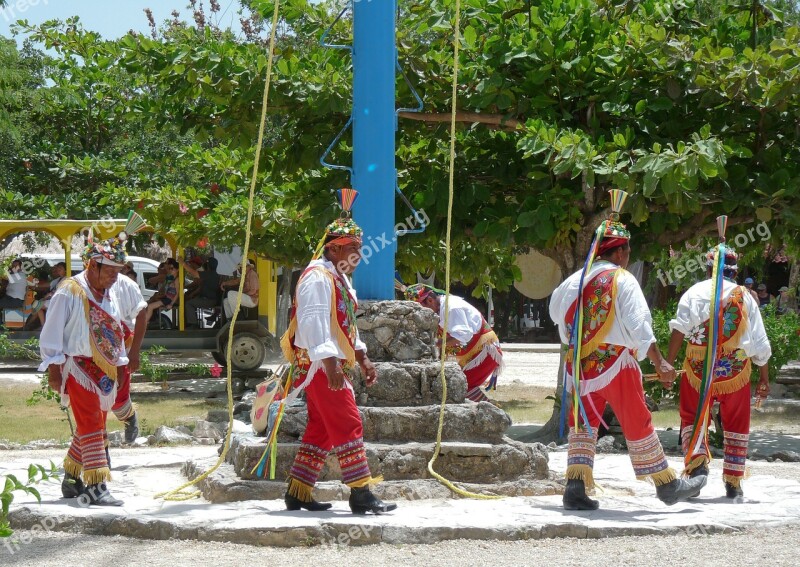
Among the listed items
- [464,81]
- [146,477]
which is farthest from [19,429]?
[464,81]

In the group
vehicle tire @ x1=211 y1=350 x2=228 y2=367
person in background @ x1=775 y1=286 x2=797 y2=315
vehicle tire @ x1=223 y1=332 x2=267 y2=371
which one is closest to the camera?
vehicle tire @ x1=223 y1=332 x2=267 y2=371

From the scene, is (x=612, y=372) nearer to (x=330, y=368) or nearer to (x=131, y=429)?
(x=330, y=368)

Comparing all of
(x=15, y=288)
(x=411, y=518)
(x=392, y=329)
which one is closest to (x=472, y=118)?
(x=392, y=329)

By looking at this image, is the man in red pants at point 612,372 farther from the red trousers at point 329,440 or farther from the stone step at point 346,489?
the red trousers at point 329,440

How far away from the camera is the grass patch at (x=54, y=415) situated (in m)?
11.0

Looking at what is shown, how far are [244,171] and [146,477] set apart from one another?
7.32 m

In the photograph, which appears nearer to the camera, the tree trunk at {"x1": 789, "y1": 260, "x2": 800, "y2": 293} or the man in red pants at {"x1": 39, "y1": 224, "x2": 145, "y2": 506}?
the man in red pants at {"x1": 39, "y1": 224, "x2": 145, "y2": 506}

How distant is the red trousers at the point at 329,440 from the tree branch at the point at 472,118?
15.5 ft

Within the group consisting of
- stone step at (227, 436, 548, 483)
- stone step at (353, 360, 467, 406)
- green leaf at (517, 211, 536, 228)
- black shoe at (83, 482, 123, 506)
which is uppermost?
green leaf at (517, 211, 536, 228)

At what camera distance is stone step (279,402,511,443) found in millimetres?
6801

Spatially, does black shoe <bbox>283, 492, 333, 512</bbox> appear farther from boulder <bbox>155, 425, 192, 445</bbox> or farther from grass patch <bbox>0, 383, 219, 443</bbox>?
grass patch <bbox>0, 383, 219, 443</bbox>

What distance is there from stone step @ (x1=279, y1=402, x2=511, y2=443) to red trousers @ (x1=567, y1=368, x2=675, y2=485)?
29.8 inches

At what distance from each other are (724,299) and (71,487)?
4425 millimetres

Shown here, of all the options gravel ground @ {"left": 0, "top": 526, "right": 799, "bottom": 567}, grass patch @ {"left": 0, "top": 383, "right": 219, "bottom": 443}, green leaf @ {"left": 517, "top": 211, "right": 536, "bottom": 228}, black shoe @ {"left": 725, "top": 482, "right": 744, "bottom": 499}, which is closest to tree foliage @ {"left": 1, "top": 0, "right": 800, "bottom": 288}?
green leaf @ {"left": 517, "top": 211, "right": 536, "bottom": 228}
